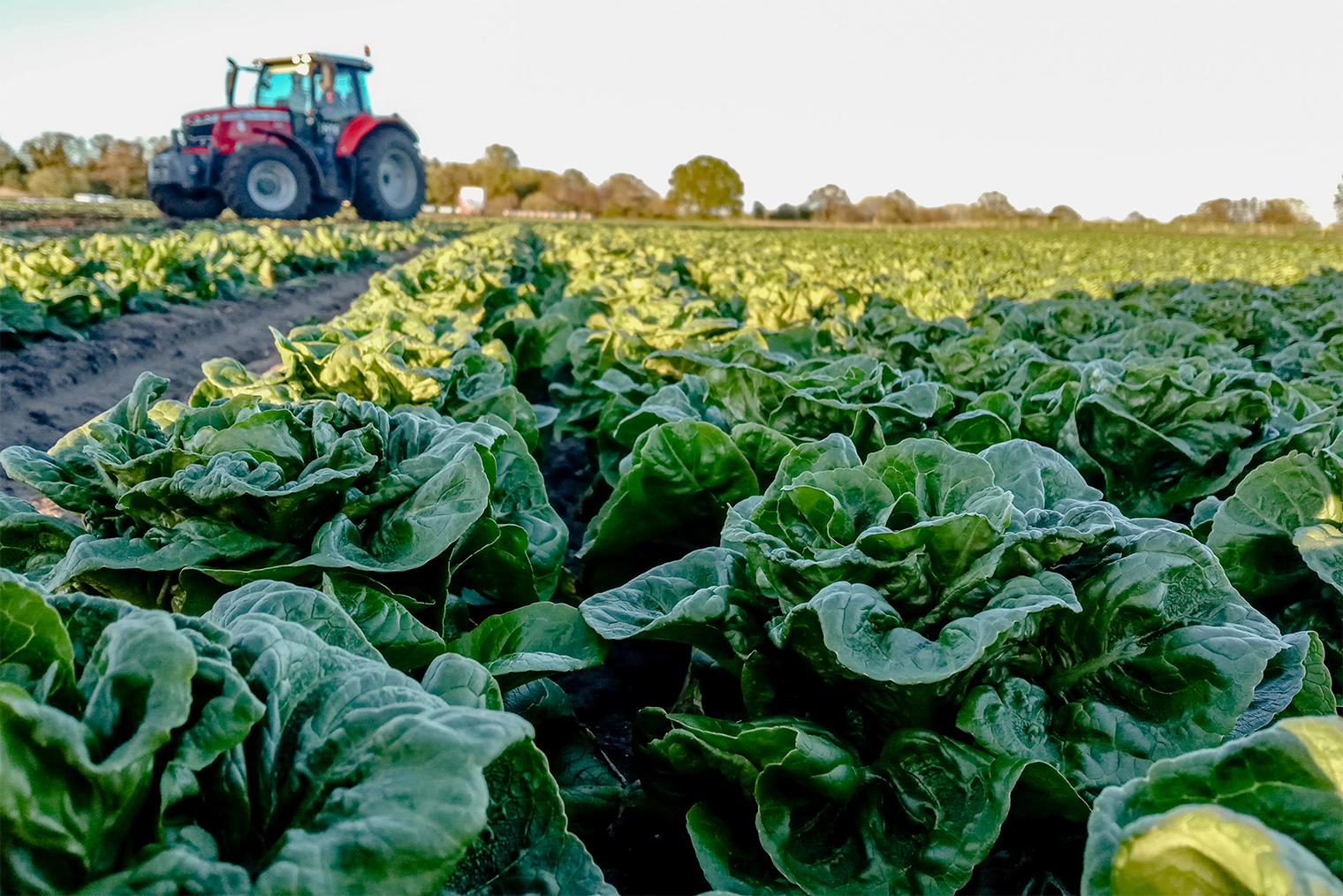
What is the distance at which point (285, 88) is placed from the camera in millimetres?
24094

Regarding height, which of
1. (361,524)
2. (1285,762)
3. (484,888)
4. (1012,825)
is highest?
(1285,762)

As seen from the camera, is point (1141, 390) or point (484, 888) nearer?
point (484, 888)

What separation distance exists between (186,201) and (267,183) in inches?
135

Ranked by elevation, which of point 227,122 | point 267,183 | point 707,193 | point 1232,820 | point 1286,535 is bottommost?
point 1286,535

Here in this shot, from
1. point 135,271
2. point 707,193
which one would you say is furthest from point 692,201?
point 135,271

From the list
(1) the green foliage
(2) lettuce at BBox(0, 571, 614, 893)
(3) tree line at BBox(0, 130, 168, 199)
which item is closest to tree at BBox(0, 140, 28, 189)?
(3) tree line at BBox(0, 130, 168, 199)

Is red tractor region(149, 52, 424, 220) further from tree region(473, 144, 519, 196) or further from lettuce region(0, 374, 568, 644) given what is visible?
tree region(473, 144, 519, 196)

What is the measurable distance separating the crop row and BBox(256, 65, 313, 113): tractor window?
32.7 ft

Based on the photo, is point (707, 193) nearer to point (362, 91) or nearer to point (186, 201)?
point (362, 91)

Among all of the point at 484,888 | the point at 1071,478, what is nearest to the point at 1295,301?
the point at 1071,478

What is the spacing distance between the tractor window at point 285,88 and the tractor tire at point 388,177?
8.05 ft

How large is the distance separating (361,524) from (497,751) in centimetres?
152

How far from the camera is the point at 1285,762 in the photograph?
1057 mm

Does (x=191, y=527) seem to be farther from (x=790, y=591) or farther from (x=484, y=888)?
(x=790, y=591)
